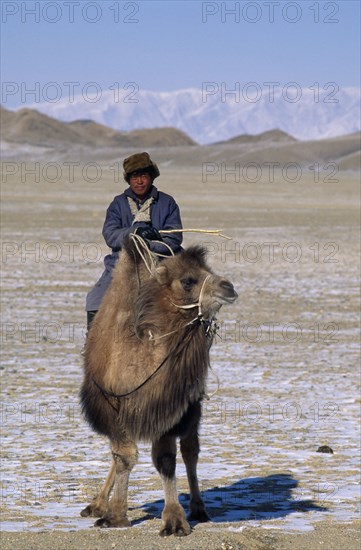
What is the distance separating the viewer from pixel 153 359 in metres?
6.42

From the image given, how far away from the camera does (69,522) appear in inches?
274

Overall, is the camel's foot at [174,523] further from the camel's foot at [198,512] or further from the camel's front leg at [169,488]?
the camel's foot at [198,512]

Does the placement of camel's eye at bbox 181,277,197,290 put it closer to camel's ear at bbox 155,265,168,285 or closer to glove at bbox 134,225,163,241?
camel's ear at bbox 155,265,168,285

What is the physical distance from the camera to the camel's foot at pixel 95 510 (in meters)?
7.11

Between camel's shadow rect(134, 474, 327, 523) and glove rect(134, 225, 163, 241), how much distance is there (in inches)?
69.0

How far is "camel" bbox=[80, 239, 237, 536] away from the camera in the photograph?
21.0 feet

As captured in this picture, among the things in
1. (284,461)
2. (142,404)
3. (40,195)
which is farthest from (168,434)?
(40,195)

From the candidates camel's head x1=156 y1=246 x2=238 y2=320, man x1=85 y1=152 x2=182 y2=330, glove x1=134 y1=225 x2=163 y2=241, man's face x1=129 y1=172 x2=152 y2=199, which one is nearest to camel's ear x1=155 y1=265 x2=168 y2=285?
camel's head x1=156 y1=246 x2=238 y2=320

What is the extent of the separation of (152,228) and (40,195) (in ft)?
130

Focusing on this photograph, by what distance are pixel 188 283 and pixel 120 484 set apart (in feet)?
4.21

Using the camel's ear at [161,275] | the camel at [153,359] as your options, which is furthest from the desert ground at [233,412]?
the camel's ear at [161,275]

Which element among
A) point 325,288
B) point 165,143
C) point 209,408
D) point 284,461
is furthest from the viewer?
point 165,143

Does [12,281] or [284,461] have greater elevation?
[12,281]

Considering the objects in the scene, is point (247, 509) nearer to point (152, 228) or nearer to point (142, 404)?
point (142, 404)
